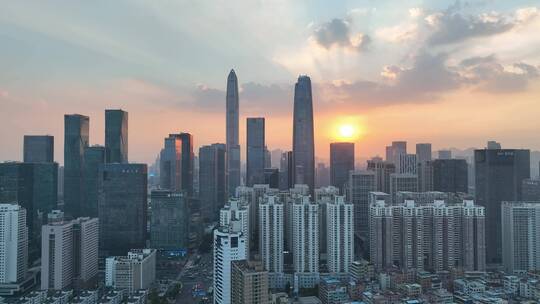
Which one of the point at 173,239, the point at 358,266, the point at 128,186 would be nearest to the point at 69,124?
the point at 128,186

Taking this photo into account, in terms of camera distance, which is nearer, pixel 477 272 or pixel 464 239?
pixel 477 272

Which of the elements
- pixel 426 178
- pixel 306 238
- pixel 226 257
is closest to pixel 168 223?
pixel 306 238

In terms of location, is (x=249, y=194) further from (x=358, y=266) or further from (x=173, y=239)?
(x=358, y=266)

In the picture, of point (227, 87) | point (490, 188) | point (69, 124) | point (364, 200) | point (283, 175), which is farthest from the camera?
point (227, 87)

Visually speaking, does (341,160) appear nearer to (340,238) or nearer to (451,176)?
(451,176)

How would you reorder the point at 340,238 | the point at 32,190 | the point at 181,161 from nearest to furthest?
the point at 340,238, the point at 32,190, the point at 181,161

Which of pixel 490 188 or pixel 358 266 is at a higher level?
pixel 490 188

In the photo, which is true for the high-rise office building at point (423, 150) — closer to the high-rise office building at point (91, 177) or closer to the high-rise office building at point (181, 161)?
the high-rise office building at point (181, 161)

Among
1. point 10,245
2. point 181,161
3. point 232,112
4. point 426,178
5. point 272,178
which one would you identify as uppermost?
point 232,112
